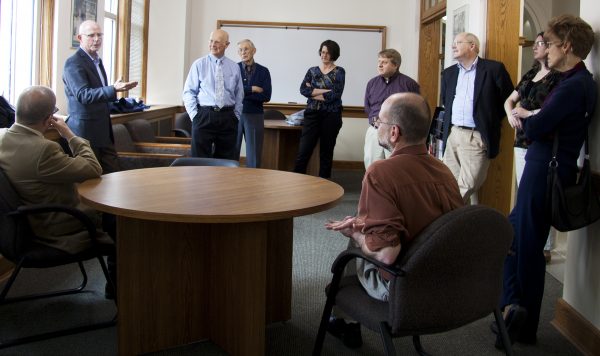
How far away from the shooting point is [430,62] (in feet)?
25.8

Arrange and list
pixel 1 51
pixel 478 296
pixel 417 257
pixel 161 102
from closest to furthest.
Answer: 1. pixel 417 257
2. pixel 478 296
3. pixel 1 51
4. pixel 161 102

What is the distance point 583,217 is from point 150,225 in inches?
73.2

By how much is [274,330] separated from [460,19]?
12.5ft

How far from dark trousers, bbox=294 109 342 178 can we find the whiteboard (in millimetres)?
2473

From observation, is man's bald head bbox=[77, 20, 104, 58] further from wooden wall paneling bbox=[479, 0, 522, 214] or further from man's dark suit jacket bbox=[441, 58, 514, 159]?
wooden wall paneling bbox=[479, 0, 522, 214]

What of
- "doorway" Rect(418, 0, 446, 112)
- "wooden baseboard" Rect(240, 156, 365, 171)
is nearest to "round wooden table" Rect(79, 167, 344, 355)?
"doorway" Rect(418, 0, 446, 112)

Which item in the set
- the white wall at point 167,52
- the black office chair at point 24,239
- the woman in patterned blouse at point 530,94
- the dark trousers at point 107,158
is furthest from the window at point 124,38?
the woman in patterned blouse at point 530,94

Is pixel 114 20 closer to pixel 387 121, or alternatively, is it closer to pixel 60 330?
pixel 60 330

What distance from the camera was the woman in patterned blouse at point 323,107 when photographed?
6.27 m

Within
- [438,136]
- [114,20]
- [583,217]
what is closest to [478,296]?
[583,217]

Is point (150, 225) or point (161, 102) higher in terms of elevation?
point (161, 102)

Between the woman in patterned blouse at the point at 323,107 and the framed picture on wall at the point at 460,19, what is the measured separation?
1.16 meters

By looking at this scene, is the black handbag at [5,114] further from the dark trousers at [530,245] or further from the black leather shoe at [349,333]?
the dark trousers at [530,245]

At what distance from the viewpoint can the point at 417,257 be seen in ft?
6.14
